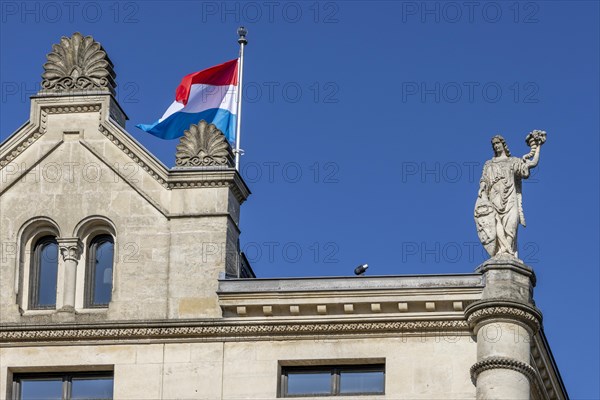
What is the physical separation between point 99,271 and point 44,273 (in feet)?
4.12

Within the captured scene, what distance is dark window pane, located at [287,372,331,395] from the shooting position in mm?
53719

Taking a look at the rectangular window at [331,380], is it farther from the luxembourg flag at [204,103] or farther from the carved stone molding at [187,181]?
the luxembourg flag at [204,103]

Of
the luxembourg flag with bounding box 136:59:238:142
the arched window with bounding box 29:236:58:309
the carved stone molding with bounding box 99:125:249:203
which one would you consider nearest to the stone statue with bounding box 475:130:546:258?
the carved stone molding with bounding box 99:125:249:203

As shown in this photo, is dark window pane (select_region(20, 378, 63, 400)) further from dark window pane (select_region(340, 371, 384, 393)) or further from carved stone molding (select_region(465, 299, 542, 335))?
carved stone molding (select_region(465, 299, 542, 335))

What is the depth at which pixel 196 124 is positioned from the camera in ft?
188

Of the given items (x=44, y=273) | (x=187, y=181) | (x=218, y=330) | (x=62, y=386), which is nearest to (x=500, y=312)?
(x=218, y=330)

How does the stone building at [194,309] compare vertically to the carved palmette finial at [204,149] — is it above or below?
below

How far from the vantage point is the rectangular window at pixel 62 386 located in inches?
2128

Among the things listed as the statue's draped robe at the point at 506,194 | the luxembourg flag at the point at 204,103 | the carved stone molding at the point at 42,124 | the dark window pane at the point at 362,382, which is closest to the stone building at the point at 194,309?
the dark window pane at the point at 362,382

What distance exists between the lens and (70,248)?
5484 centimetres

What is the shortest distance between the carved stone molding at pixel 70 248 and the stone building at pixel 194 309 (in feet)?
0.10

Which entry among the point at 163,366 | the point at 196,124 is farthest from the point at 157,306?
Result: the point at 196,124

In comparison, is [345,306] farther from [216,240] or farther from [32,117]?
[32,117]

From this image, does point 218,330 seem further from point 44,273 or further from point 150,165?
point 44,273
